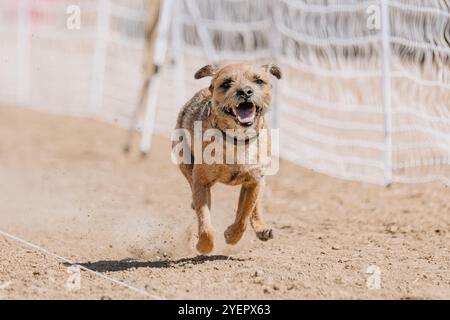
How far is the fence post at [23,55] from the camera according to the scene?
17.6 meters

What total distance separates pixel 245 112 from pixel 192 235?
1542 mm

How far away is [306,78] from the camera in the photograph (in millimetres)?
10531

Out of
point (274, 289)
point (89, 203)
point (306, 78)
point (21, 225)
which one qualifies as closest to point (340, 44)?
point (306, 78)

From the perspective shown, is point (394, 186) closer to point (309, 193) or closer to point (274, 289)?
point (309, 193)

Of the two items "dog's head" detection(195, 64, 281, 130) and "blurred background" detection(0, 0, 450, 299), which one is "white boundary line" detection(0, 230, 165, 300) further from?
"dog's head" detection(195, 64, 281, 130)

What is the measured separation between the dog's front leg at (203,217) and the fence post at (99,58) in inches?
387

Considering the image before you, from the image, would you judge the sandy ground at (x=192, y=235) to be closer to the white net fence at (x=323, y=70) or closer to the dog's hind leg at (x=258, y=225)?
the dog's hind leg at (x=258, y=225)

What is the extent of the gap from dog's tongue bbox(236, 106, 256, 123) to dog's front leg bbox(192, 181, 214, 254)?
2.01 feet

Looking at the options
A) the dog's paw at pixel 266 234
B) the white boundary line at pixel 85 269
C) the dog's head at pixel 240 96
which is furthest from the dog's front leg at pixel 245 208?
the white boundary line at pixel 85 269

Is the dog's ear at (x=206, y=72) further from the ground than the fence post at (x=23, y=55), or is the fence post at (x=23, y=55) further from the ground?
the fence post at (x=23, y=55)

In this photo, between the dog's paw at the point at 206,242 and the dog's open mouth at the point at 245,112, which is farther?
the dog's paw at the point at 206,242

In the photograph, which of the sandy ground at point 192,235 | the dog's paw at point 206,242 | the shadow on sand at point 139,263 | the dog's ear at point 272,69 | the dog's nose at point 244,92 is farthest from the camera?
the dog's ear at point 272,69

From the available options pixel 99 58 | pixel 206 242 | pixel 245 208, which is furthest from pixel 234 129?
pixel 99 58

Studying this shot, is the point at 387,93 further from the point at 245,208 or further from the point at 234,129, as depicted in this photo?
the point at 234,129
